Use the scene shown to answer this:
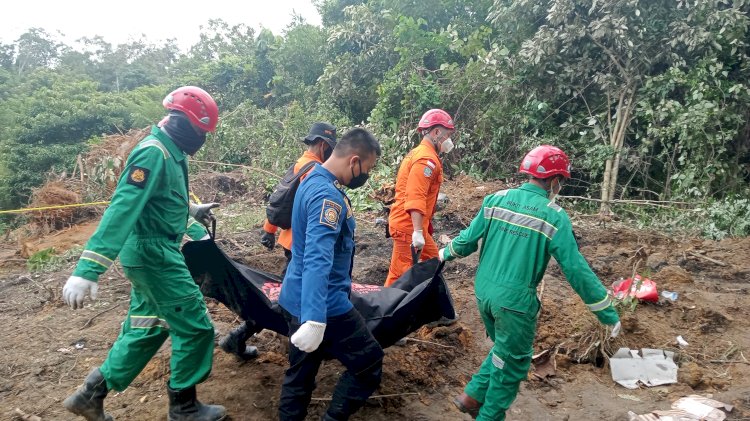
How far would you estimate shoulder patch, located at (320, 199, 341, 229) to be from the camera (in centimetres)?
236

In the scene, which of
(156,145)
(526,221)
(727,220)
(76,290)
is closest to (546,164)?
(526,221)

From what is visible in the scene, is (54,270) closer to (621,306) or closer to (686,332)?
(621,306)

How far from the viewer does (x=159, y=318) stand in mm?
2773

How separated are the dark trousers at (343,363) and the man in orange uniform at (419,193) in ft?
5.12

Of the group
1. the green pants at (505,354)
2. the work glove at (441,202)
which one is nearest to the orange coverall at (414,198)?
the green pants at (505,354)

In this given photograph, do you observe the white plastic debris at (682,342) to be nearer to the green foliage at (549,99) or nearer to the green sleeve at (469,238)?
the green sleeve at (469,238)

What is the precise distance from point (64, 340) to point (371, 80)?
10.5 m

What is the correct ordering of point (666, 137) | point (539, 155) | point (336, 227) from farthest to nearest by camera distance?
point (666, 137) → point (539, 155) → point (336, 227)

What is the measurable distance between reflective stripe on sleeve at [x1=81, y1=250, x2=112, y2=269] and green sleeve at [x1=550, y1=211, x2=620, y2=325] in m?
2.23

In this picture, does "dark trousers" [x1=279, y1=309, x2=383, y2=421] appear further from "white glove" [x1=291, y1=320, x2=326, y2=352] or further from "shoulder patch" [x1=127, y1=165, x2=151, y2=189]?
"shoulder patch" [x1=127, y1=165, x2=151, y2=189]

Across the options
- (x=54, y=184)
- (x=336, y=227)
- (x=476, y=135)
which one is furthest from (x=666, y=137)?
(x=54, y=184)

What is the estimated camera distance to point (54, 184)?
34.7 ft

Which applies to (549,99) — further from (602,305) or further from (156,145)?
(156,145)

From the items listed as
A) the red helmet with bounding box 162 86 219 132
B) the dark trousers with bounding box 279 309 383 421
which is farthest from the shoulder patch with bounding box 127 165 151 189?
the dark trousers with bounding box 279 309 383 421
